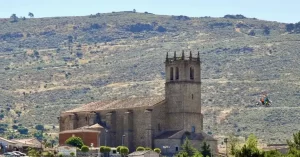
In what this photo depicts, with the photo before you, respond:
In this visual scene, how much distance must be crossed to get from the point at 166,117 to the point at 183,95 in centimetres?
308

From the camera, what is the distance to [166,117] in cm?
12106

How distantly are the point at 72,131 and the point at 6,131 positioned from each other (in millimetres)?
64862

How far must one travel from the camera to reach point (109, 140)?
12350 centimetres

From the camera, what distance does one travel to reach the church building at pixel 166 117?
4668 inches

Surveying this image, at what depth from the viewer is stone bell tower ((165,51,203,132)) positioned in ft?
394

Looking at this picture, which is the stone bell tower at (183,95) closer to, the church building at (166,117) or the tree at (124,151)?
the church building at (166,117)

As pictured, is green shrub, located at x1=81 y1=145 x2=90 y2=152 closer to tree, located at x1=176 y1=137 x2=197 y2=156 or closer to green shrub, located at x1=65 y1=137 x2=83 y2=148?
green shrub, located at x1=65 y1=137 x2=83 y2=148

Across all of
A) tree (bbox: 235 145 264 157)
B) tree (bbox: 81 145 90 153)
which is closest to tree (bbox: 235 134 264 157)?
tree (bbox: 235 145 264 157)

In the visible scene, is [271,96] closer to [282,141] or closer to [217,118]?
[217,118]

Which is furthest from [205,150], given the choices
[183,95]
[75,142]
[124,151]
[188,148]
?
[75,142]

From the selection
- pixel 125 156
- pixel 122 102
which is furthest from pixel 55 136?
pixel 125 156

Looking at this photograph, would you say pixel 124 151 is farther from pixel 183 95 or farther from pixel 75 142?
pixel 183 95

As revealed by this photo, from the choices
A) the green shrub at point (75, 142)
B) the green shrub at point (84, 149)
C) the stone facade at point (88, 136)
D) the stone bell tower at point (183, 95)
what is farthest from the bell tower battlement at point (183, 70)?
the green shrub at point (84, 149)

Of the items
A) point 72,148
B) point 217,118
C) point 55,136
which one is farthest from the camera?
point 217,118
